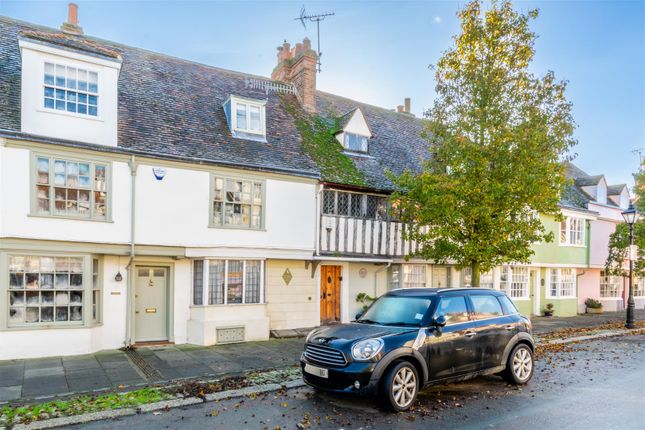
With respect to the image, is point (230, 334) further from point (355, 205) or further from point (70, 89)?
point (70, 89)

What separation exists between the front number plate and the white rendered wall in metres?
8.25

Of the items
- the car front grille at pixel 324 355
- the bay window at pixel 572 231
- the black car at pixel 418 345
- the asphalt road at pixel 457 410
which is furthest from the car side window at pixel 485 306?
the bay window at pixel 572 231

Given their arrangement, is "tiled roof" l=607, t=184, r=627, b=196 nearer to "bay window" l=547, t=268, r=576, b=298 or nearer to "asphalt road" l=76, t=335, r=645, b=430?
"bay window" l=547, t=268, r=576, b=298

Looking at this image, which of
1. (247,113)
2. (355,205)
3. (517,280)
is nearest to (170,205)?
(247,113)

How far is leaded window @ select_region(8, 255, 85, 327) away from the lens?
10.8 metres

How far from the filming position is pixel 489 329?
8.47 m

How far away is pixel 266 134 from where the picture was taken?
15883mm

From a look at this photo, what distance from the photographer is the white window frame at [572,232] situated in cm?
2339

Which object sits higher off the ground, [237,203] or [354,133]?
[354,133]

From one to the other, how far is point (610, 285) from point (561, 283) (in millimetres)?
6245

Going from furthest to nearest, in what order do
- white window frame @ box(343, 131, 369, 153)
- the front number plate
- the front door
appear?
white window frame @ box(343, 131, 369, 153)
the front door
the front number plate

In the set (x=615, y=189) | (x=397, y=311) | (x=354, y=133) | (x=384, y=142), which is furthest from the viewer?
(x=615, y=189)

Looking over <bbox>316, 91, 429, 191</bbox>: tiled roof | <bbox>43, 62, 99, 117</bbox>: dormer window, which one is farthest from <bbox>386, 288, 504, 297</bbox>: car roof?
<bbox>43, 62, 99, 117</bbox>: dormer window

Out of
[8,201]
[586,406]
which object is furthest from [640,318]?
[8,201]
